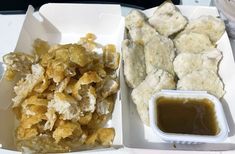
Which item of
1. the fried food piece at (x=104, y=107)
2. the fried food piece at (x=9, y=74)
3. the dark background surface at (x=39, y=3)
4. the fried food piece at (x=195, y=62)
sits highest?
the dark background surface at (x=39, y=3)

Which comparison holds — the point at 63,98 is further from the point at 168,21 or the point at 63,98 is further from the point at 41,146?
the point at 168,21

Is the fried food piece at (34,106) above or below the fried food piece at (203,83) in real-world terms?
below

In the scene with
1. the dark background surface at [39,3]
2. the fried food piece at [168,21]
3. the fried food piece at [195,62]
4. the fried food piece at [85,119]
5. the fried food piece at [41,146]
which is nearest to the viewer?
the fried food piece at [41,146]

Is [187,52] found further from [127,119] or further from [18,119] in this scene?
[18,119]

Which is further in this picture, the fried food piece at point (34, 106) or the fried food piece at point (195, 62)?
the fried food piece at point (195, 62)

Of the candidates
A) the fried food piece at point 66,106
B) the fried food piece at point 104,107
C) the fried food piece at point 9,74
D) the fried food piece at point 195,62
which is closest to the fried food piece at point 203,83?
the fried food piece at point 195,62

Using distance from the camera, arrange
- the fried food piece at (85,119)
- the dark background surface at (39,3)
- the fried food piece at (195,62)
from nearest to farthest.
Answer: the fried food piece at (85,119) → the fried food piece at (195,62) → the dark background surface at (39,3)

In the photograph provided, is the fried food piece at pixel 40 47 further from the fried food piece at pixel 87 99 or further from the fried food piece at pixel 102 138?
the fried food piece at pixel 102 138
